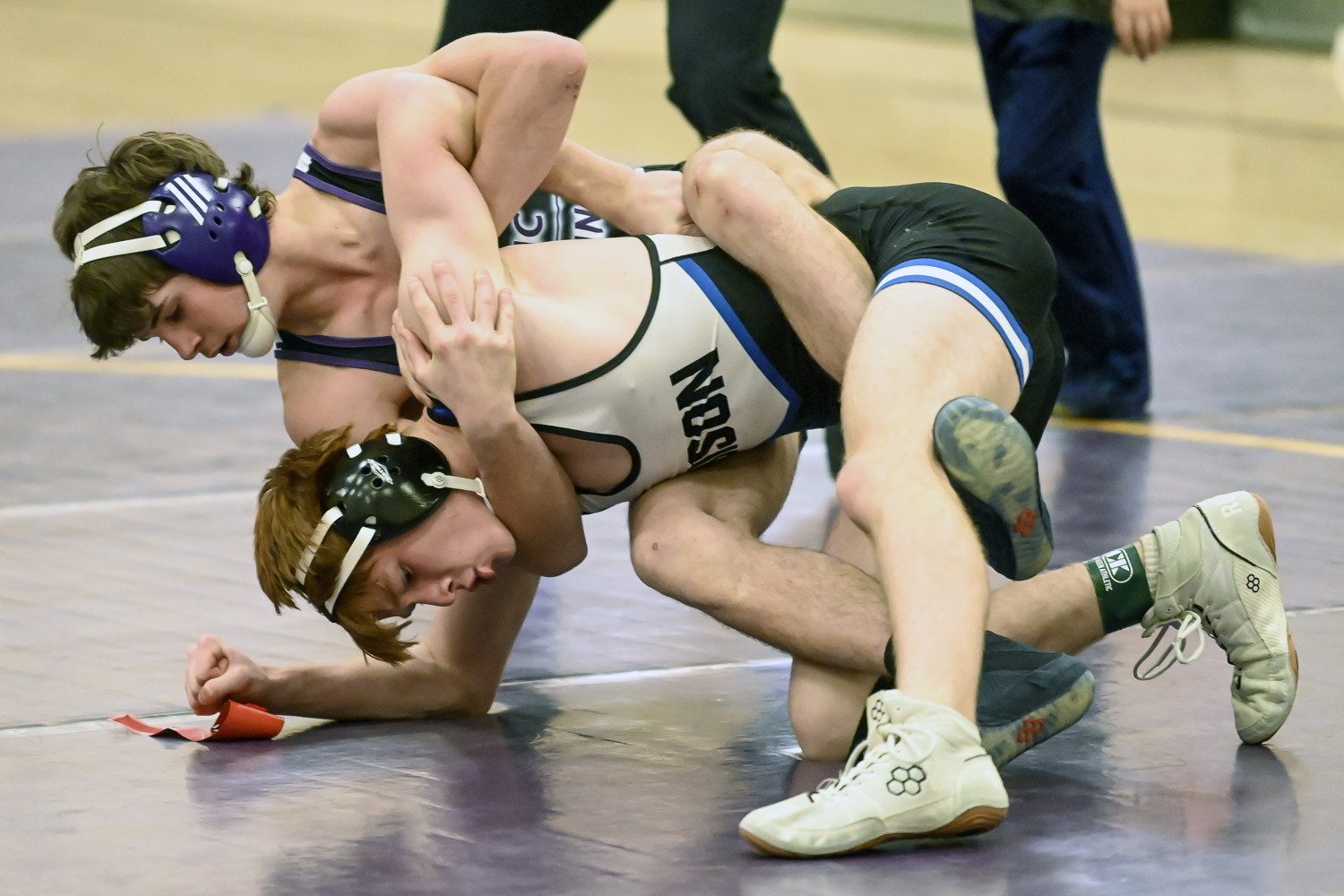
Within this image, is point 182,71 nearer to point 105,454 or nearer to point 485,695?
point 105,454

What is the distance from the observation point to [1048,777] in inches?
124

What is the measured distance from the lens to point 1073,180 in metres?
5.82

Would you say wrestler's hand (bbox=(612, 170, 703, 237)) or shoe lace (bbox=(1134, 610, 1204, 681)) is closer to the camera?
shoe lace (bbox=(1134, 610, 1204, 681))

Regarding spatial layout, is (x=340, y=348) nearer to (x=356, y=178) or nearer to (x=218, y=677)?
(x=356, y=178)

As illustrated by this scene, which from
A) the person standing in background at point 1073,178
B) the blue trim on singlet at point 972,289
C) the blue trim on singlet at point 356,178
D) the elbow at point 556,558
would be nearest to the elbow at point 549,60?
the blue trim on singlet at point 356,178

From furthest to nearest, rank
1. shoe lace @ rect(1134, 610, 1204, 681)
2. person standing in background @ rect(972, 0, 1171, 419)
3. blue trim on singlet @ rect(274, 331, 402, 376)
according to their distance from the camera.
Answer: person standing in background @ rect(972, 0, 1171, 419)
blue trim on singlet @ rect(274, 331, 402, 376)
shoe lace @ rect(1134, 610, 1204, 681)

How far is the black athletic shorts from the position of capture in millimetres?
3324

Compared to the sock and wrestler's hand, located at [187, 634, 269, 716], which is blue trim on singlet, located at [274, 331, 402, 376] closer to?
wrestler's hand, located at [187, 634, 269, 716]

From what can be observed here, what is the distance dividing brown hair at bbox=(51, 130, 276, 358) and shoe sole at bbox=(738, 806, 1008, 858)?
1.45 metres

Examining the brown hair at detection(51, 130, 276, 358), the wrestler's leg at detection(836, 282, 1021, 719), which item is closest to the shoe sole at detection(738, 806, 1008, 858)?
the wrestler's leg at detection(836, 282, 1021, 719)

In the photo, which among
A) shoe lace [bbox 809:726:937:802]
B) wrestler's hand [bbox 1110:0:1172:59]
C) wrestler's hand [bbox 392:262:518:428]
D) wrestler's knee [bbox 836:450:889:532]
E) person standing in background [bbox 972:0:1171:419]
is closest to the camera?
shoe lace [bbox 809:726:937:802]

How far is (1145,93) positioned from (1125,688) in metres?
9.10

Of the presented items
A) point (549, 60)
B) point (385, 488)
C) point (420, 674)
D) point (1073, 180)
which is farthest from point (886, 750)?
point (1073, 180)

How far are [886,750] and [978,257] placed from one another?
3.09ft
